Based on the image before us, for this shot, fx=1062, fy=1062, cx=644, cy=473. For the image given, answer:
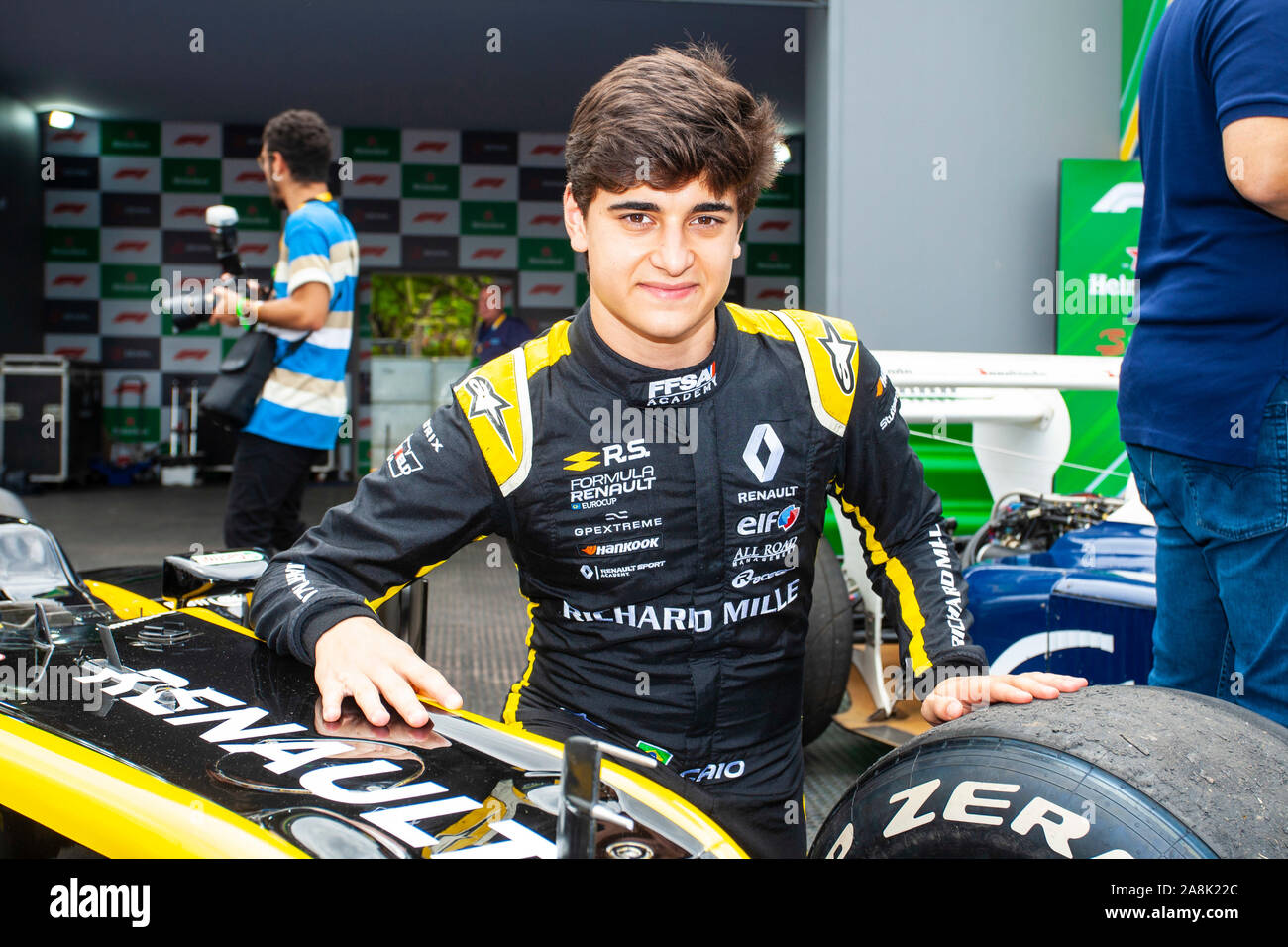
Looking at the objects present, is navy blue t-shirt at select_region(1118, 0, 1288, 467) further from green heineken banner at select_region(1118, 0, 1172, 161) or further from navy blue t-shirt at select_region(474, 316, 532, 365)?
navy blue t-shirt at select_region(474, 316, 532, 365)

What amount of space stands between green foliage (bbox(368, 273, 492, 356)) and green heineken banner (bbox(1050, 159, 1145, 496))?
10.9m

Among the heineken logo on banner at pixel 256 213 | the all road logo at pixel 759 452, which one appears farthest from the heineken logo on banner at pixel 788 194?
the all road logo at pixel 759 452

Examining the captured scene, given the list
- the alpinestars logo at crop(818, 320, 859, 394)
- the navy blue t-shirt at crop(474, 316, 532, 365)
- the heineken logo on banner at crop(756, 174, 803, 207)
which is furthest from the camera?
the heineken logo on banner at crop(756, 174, 803, 207)

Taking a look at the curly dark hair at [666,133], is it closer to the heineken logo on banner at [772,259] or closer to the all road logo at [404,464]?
the all road logo at [404,464]

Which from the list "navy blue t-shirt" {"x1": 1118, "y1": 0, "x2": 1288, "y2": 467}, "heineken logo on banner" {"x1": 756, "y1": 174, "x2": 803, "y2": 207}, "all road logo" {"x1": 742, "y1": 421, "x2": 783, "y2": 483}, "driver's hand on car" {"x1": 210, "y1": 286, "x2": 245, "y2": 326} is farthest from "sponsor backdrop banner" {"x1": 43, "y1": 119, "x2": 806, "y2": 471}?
"all road logo" {"x1": 742, "y1": 421, "x2": 783, "y2": 483}

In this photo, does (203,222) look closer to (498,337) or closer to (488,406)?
(498,337)

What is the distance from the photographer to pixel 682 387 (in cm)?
123

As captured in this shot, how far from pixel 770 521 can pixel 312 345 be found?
1.87 metres

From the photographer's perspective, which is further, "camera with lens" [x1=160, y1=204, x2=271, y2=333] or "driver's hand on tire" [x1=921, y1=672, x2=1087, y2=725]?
"camera with lens" [x1=160, y1=204, x2=271, y2=333]

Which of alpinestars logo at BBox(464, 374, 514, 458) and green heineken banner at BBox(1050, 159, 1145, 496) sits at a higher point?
green heineken banner at BBox(1050, 159, 1145, 496)

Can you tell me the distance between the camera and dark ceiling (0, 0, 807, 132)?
23.3ft

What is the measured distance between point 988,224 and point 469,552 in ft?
10.7
